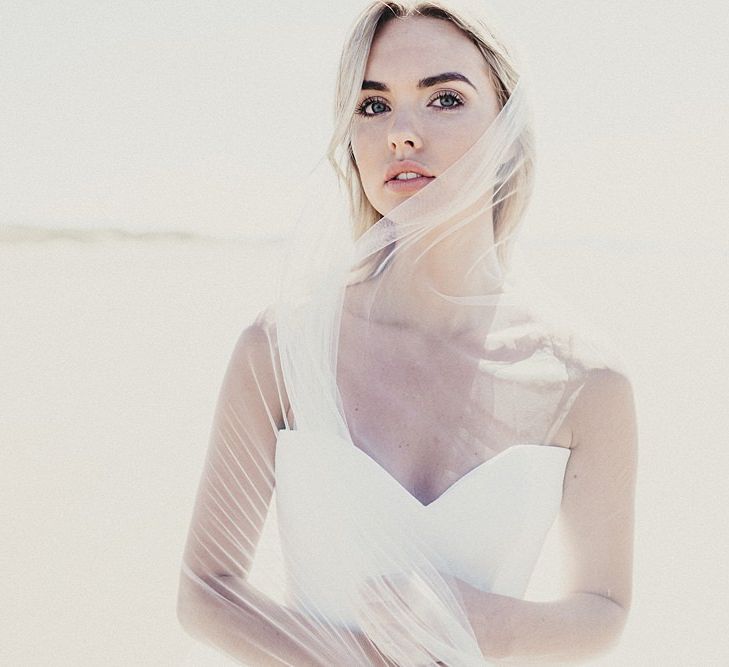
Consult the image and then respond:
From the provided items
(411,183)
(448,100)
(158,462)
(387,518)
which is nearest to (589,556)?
(387,518)

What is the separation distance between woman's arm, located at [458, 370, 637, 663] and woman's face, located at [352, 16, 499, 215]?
631 millimetres

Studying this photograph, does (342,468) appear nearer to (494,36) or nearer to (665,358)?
(494,36)

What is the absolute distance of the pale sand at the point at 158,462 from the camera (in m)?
4.13

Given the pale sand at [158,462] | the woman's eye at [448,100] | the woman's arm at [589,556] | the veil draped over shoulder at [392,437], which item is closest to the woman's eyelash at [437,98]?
the woman's eye at [448,100]

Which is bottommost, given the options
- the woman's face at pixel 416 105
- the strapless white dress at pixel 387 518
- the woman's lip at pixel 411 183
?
the strapless white dress at pixel 387 518

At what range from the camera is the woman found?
5.97 ft

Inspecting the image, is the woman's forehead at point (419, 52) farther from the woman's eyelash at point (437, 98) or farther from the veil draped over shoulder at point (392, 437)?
the veil draped over shoulder at point (392, 437)

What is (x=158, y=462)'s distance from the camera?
19.9 ft

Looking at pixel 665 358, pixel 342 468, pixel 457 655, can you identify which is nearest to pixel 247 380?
pixel 342 468

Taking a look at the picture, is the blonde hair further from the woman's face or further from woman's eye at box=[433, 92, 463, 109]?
woman's eye at box=[433, 92, 463, 109]

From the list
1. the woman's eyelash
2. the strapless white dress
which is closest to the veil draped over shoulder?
the strapless white dress

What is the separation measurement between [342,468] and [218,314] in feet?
17.0

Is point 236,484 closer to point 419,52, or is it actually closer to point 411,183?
point 411,183

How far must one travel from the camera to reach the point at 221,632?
6.03 ft
